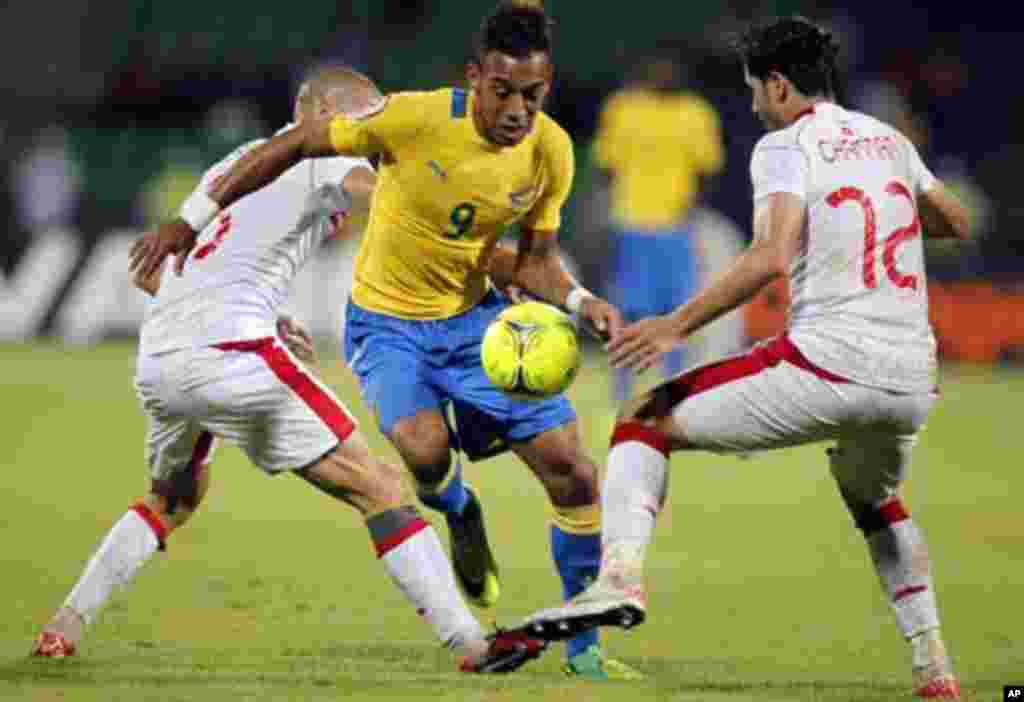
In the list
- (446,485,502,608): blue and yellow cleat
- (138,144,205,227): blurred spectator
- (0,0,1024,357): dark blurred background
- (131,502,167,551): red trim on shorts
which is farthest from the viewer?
(138,144,205,227): blurred spectator

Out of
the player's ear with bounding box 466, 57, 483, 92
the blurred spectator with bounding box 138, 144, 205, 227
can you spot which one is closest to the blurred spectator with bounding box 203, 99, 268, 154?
the blurred spectator with bounding box 138, 144, 205, 227

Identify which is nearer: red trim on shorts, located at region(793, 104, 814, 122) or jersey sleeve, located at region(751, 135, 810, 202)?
jersey sleeve, located at region(751, 135, 810, 202)

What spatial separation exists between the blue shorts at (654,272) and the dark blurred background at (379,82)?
3566 mm

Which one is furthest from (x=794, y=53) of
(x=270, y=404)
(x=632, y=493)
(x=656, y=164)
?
(x=656, y=164)

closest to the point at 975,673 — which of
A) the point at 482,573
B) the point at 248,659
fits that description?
the point at 482,573

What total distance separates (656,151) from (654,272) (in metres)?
1.07

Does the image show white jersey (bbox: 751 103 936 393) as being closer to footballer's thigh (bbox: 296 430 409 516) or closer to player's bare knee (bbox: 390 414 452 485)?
footballer's thigh (bbox: 296 430 409 516)

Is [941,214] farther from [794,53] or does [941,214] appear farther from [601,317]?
[601,317]

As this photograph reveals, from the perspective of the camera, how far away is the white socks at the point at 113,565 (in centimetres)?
750

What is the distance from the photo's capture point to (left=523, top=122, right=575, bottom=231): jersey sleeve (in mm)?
7828

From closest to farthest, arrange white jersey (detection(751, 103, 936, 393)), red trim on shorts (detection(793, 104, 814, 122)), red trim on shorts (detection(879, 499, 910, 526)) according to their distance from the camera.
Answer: white jersey (detection(751, 103, 936, 393)) → red trim on shorts (detection(793, 104, 814, 122)) → red trim on shorts (detection(879, 499, 910, 526))

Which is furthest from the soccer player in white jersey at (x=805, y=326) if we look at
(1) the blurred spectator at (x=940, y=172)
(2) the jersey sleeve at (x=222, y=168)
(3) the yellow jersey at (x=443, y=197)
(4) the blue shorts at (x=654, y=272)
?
(1) the blurred spectator at (x=940, y=172)

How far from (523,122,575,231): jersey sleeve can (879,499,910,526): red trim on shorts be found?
5.62ft

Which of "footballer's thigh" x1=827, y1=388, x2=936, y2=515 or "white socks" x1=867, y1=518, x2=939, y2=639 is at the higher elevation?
"footballer's thigh" x1=827, y1=388, x2=936, y2=515
